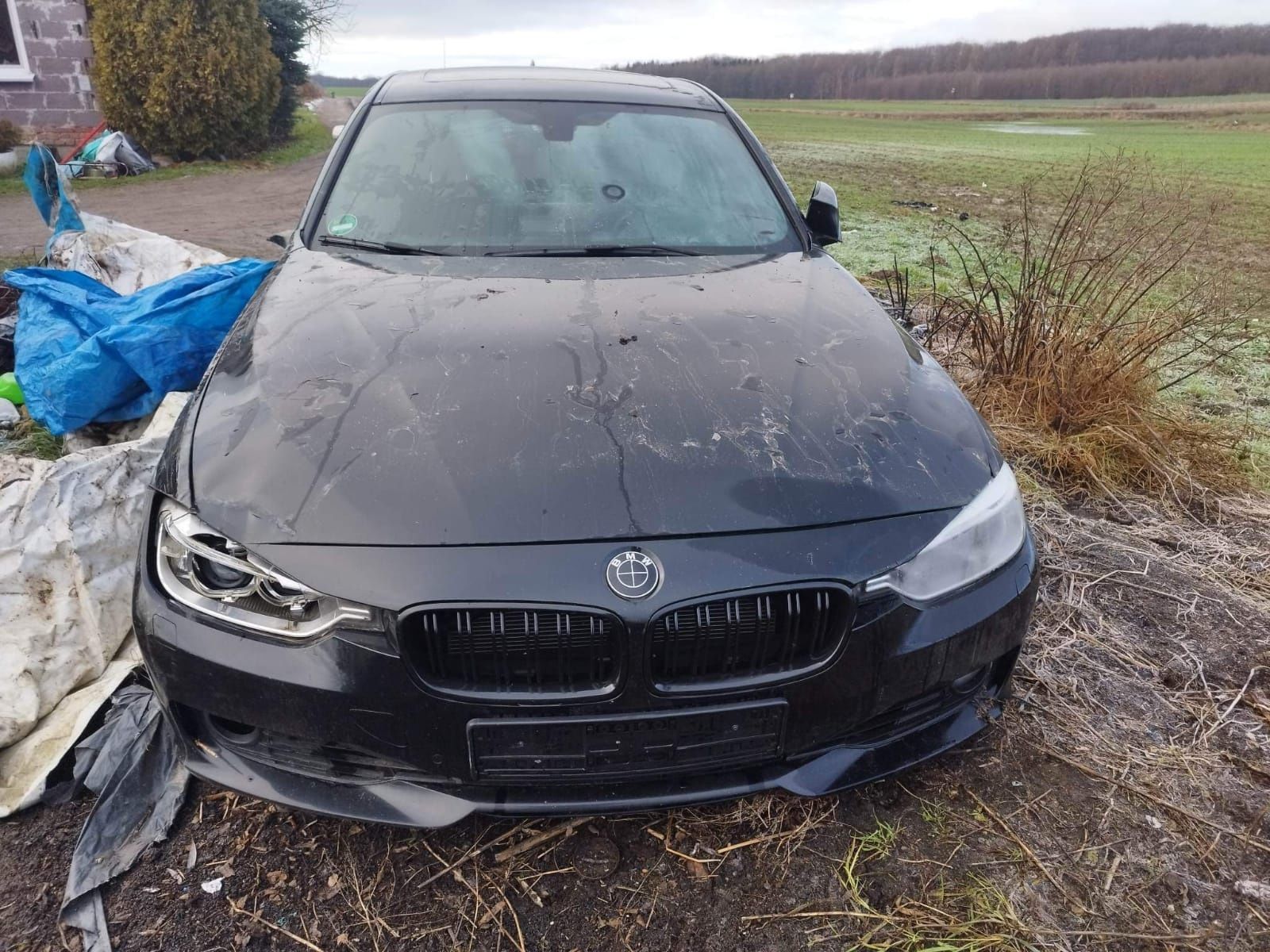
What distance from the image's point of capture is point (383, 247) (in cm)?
268

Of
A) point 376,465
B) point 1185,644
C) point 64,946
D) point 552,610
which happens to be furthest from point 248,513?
point 1185,644

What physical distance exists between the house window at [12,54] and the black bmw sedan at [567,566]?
1439 centimetres

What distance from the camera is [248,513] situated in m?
1.63

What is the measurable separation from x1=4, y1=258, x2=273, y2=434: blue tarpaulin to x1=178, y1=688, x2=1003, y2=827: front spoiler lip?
219 cm

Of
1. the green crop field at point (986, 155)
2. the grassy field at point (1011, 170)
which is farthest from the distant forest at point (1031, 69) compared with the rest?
the grassy field at point (1011, 170)

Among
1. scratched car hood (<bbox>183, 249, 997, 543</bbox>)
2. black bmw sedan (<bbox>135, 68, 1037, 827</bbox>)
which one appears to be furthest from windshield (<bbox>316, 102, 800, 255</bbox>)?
black bmw sedan (<bbox>135, 68, 1037, 827</bbox>)

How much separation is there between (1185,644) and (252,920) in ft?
8.91

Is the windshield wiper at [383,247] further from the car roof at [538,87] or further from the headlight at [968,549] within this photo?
the headlight at [968,549]

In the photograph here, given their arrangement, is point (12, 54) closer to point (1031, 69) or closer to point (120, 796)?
point (120, 796)

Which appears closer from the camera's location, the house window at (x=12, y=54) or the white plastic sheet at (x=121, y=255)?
the white plastic sheet at (x=121, y=255)

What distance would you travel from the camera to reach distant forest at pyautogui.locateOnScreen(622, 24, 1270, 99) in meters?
73.3

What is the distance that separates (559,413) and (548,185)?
136 centimetres

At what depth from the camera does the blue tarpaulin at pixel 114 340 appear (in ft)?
11.0

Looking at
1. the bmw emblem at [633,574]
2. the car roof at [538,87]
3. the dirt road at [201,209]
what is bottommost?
the dirt road at [201,209]
